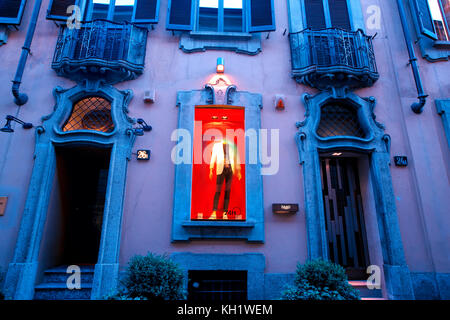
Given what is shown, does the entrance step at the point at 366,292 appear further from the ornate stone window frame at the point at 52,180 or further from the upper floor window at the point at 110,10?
the upper floor window at the point at 110,10

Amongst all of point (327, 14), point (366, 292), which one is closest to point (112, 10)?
point (327, 14)

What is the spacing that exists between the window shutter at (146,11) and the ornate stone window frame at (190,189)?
2628 millimetres

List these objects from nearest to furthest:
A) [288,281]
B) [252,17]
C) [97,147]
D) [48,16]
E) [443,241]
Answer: [288,281], [443,241], [97,147], [48,16], [252,17]

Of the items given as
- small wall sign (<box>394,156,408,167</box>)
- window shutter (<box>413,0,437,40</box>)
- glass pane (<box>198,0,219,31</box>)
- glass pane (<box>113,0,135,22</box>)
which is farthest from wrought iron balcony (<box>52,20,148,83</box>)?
window shutter (<box>413,0,437,40</box>)

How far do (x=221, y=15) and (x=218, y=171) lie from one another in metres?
5.07

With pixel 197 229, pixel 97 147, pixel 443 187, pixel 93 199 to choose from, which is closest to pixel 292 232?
pixel 197 229

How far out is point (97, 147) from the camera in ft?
21.8

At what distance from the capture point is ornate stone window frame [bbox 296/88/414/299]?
5.94 meters

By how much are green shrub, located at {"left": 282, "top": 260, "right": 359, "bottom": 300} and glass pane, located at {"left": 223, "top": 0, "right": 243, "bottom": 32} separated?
714cm

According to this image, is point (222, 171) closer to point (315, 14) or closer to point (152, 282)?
point (152, 282)

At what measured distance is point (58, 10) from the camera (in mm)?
7406

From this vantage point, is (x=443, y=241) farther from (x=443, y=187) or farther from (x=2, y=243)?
(x=2, y=243)

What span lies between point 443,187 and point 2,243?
11.0 metres

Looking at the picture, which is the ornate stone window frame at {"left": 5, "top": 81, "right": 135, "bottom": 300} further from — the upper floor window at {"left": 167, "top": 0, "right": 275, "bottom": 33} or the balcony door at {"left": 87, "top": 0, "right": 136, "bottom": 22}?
the upper floor window at {"left": 167, "top": 0, "right": 275, "bottom": 33}
